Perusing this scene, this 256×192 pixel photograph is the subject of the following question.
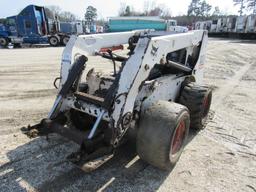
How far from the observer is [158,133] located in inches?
112

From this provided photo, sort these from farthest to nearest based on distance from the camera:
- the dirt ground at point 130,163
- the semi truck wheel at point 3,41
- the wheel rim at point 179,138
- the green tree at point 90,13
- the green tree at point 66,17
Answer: the green tree at point 90,13 → the green tree at point 66,17 → the semi truck wheel at point 3,41 → the wheel rim at point 179,138 → the dirt ground at point 130,163

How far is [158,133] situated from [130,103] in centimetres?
47

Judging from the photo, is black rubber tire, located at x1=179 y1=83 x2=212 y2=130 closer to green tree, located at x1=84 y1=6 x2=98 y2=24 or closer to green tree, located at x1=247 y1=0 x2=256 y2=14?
green tree, located at x1=247 y1=0 x2=256 y2=14

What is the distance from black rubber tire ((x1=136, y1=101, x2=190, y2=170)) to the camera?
286 cm

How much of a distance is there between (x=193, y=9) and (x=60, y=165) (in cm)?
9175

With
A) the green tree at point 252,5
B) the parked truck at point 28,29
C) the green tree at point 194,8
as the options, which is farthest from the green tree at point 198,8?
the parked truck at point 28,29

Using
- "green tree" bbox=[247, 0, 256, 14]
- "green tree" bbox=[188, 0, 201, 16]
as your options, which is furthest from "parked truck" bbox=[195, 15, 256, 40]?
"green tree" bbox=[188, 0, 201, 16]

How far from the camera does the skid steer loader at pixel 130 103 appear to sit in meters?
2.77

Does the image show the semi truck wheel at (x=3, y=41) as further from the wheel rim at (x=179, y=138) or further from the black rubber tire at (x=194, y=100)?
the wheel rim at (x=179, y=138)

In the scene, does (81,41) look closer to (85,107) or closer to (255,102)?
(85,107)

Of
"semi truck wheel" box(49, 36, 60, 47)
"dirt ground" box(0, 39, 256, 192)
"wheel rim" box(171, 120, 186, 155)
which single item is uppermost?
"wheel rim" box(171, 120, 186, 155)

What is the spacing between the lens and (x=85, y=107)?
312cm

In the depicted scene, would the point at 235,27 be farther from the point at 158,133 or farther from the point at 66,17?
the point at 66,17

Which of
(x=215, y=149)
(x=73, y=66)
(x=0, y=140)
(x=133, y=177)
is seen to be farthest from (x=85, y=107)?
(x=215, y=149)
